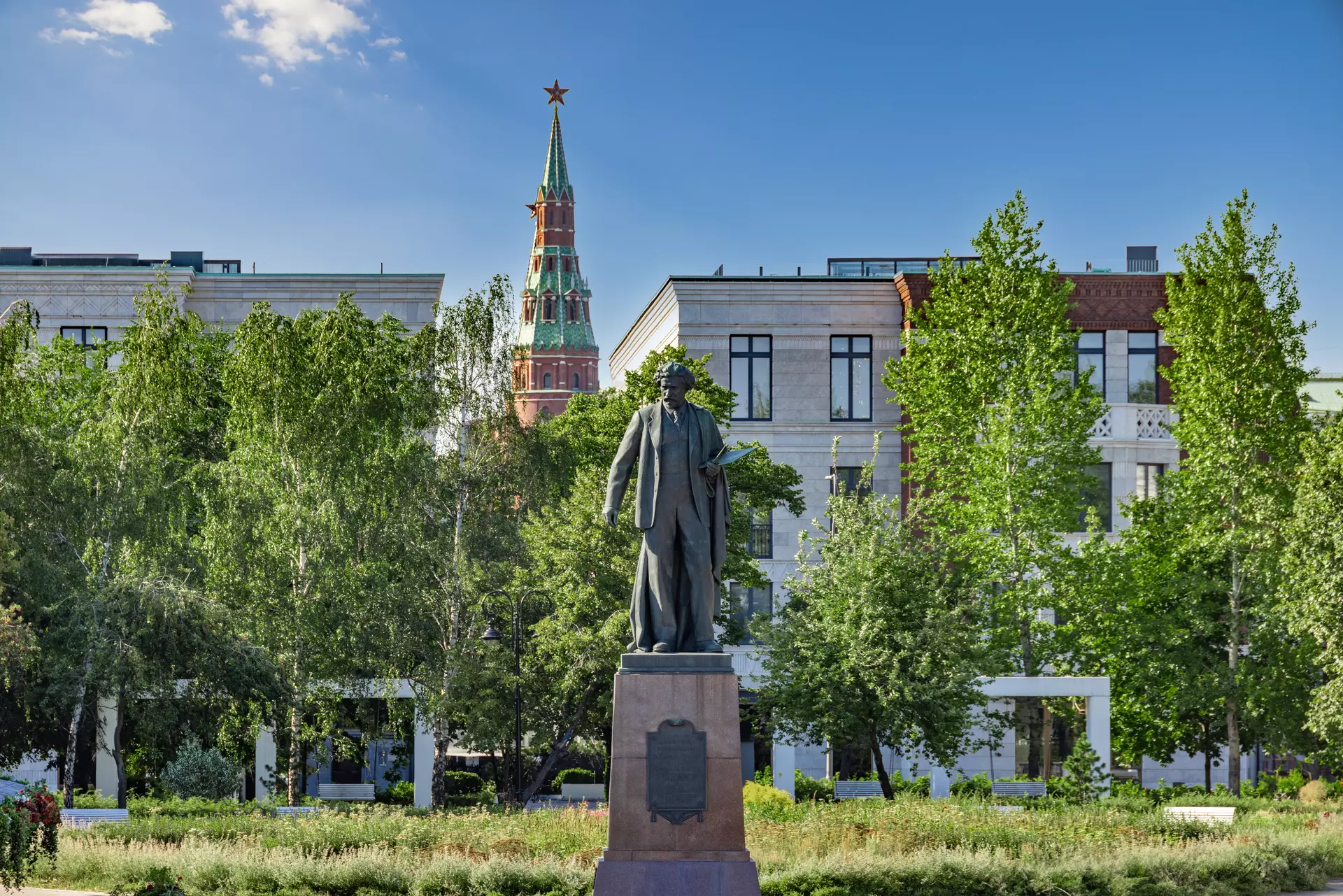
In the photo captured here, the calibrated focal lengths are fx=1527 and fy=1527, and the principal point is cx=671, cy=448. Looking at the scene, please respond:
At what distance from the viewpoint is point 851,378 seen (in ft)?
158

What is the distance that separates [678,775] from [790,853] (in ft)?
19.0

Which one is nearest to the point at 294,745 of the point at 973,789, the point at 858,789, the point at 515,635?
the point at 515,635

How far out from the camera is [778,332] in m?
48.0

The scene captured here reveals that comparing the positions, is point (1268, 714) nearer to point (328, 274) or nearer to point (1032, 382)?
point (1032, 382)

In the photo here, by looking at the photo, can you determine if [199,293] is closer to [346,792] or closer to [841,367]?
[346,792]

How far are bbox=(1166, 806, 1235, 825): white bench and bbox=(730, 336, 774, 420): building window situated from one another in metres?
21.9

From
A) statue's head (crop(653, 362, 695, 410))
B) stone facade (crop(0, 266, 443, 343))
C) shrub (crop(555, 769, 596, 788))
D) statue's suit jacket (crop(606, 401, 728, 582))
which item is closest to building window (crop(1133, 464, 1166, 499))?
shrub (crop(555, 769, 596, 788))

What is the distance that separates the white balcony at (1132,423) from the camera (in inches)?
1834

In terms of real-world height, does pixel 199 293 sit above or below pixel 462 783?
above

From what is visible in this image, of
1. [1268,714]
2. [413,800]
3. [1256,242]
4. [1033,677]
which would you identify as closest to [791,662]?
[1033,677]

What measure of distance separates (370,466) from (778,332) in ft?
56.0

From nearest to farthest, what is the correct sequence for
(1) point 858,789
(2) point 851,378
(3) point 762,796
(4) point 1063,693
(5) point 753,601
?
(3) point 762,796, (4) point 1063,693, (1) point 858,789, (5) point 753,601, (2) point 851,378

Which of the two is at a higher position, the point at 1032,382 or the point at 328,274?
the point at 328,274

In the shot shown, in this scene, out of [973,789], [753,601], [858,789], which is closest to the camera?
[973,789]
